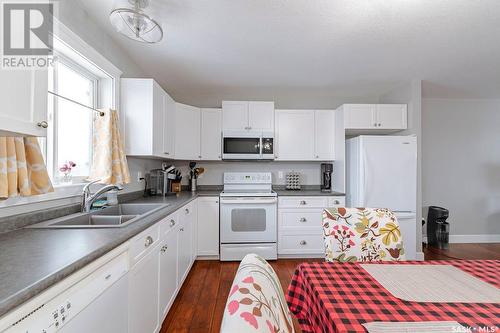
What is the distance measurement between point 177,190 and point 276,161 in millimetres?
1484

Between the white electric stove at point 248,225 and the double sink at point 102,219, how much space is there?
107cm

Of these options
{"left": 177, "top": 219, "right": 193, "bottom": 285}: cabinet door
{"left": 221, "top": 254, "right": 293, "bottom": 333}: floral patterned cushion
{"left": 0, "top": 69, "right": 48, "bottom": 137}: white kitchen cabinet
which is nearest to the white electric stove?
{"left": 177, "top": 219, "right": 193, "bottom": 285}: cabinet door

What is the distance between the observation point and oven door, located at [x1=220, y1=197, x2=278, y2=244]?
294 cm

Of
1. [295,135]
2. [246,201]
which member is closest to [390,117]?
[295,135]

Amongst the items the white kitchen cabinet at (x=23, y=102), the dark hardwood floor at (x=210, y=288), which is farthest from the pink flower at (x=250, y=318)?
the dark hardwood floor at (x=210, y=288)

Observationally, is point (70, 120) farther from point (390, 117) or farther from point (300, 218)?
point (390, 117)

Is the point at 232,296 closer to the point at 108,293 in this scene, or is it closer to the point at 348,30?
the point at 108,293

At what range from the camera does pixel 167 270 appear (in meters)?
1.78

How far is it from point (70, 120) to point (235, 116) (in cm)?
189

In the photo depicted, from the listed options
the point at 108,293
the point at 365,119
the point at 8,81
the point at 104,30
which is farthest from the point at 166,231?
the point at 365,119

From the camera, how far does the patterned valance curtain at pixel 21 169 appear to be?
1026 mm

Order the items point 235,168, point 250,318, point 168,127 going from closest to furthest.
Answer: point 250,318, point 168,127, point 235,168

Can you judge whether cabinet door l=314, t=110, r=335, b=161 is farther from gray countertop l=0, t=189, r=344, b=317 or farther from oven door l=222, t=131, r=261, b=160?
gray countertop l=0, t=189, r=344, b=317

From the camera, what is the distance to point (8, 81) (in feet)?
2.65
